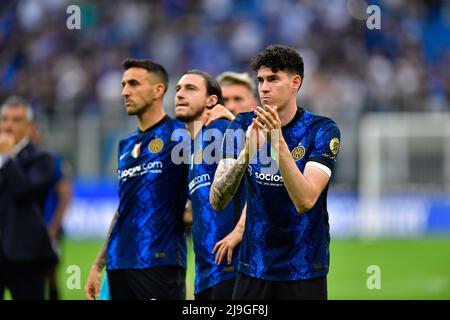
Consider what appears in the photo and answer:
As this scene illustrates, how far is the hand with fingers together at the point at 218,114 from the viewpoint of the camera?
22.7ft

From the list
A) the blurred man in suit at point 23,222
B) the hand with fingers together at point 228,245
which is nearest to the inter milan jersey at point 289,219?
the hand with fingers together at point 228,245

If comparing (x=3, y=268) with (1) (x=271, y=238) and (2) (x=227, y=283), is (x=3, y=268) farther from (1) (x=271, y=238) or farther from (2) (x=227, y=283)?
(1) (x=271, y=238)

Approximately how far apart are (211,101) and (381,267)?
9.26 metres

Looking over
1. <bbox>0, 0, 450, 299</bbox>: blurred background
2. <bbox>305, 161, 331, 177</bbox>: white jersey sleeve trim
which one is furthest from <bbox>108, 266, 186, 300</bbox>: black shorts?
<bbox>0, 0, 450, 299</bbox>: blurred background

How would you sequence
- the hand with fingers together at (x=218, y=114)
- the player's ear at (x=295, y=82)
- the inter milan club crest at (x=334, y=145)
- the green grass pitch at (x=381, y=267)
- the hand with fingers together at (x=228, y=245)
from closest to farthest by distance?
the inter milan club crest at (x=334, y=145)
the player's ear at (x=295, y=82)
the hand with fingers together at (x=228, y=245)
the hand with fingers together at (x=218, y=114)
the green grass pitch at (x=381, y=267)

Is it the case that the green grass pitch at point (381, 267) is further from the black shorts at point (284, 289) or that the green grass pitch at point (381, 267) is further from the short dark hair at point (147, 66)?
the black shorts at point (284, 289)

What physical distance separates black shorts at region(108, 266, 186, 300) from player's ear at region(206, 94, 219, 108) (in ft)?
Answer: 4.16

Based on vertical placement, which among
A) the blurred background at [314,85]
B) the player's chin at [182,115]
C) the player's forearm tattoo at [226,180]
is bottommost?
the player's forearm tattoo at [226,180]

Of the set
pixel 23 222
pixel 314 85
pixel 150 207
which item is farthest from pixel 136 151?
pixel 314 85

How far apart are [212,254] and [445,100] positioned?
17.1 metres

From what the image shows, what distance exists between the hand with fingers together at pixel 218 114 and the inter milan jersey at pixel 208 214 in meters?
0.05

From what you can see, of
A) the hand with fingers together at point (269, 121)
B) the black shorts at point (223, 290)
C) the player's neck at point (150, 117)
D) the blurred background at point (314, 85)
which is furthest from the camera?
the blurred background at point (314, 85)

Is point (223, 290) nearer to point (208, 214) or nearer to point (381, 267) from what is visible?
point (208, 214)

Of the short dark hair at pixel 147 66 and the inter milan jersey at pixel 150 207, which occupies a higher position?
the short dark hair at pixel 147 66
